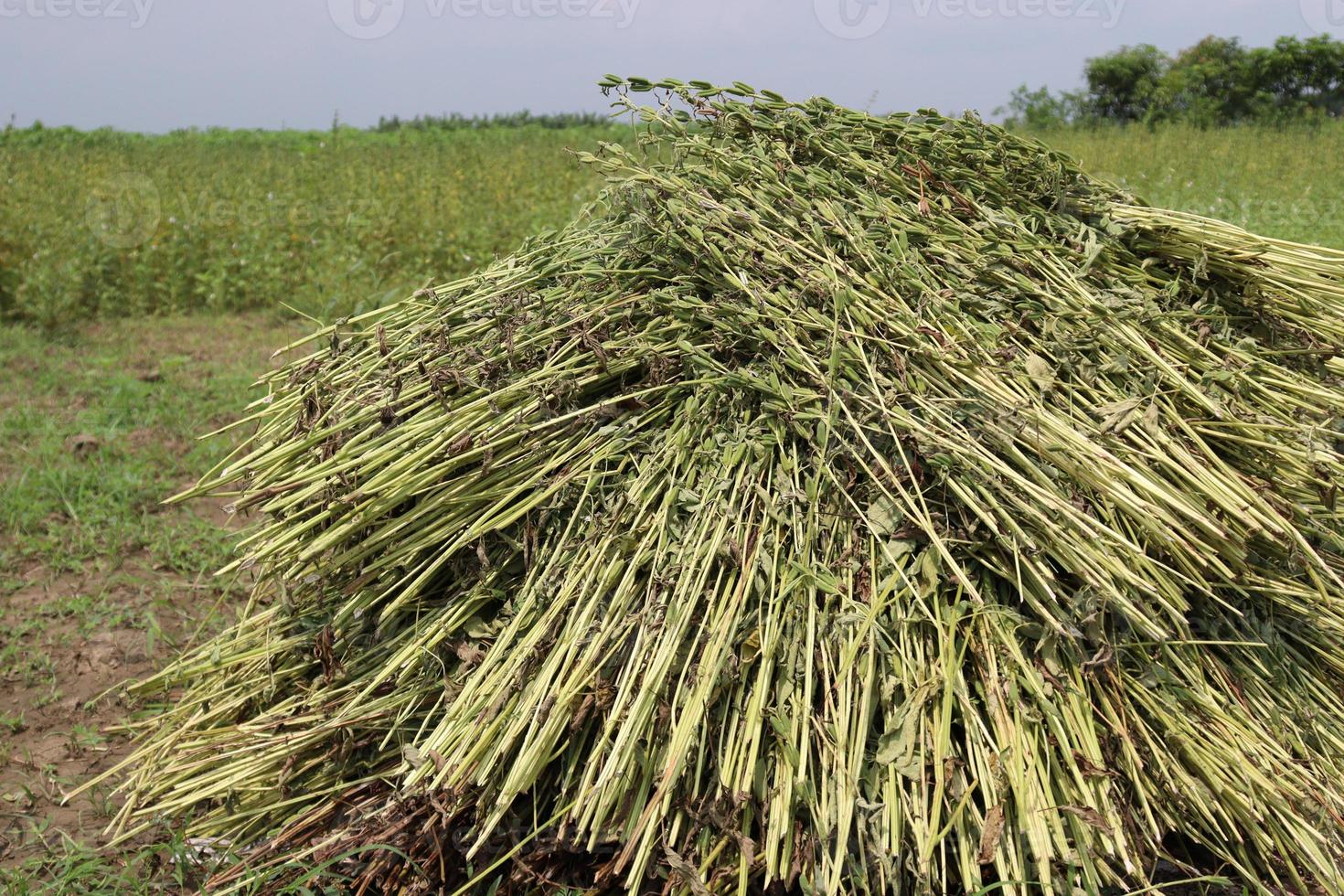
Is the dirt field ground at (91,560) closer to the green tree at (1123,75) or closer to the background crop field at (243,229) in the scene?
the background crop field at (243,229)

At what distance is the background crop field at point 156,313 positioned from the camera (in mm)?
3066

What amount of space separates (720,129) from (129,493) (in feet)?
10.4

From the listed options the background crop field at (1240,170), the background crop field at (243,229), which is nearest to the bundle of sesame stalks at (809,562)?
the background crop field at (243,229)

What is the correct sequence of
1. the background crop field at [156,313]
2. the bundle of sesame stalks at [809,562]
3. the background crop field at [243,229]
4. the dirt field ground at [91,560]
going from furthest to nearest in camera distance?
1. the background crop field at [243,229]
2. the background crop field at [156,313]
3. the dirt field ground at [91,560]
4. the bundle of sesame stalks at [809,562]

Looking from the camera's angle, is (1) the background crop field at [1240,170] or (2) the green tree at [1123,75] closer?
(1) the background crop field at [1240,170]

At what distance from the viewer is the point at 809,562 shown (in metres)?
1.90

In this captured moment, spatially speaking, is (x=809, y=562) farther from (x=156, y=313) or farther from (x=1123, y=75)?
(x=1123, y=75)

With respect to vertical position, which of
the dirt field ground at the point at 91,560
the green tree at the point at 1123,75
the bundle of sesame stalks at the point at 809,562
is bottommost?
the dirt field ground at the point at 91,560

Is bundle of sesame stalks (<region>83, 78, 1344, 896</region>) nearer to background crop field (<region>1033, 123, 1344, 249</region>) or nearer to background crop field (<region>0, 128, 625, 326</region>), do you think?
background crop field (<region>0, 128, 625, 326</region>)

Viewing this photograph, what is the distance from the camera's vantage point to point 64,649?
3.38 metres

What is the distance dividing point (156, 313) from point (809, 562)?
717cm

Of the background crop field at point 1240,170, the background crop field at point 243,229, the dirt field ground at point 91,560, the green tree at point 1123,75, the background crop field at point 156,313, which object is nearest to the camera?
the dirt field ground at point 91,560

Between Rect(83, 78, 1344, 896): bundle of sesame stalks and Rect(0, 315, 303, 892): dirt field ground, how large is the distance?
289 mm

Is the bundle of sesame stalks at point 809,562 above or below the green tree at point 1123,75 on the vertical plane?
below
